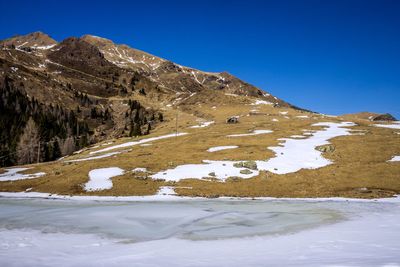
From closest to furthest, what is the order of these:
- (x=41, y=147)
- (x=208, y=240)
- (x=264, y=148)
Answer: (x=208, y=240)
(x=264, y=148)
(x=41, y=147)

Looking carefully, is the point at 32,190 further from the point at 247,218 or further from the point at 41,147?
the point at 41,147

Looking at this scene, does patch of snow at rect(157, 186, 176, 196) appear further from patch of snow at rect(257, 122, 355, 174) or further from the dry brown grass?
patch of snow at rect(257, 122, 355, 174)

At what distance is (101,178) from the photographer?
51.1m

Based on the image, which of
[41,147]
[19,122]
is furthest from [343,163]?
[19,122]

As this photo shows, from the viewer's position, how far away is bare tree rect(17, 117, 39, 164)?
412 ft

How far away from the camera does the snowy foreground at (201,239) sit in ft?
39.3

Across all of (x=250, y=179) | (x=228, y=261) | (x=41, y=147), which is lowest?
(x=228, y=261)

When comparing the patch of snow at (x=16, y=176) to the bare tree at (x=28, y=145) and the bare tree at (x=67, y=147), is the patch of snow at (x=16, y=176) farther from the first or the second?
the bare tree at (x=67, y=147)

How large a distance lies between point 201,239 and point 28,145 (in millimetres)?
134933

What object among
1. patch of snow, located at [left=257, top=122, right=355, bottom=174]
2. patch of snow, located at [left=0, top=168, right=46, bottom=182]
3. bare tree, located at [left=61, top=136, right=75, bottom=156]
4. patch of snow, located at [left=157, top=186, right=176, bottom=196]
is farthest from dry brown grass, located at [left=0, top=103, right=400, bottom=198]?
bare tree, located at [left=61, top=136, right=75, bottom=156]

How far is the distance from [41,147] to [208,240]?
438 feet

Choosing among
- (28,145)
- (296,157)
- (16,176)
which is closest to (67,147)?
(28,145)

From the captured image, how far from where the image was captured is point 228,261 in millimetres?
11914

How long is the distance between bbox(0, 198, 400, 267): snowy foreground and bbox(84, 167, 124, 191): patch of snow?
21.0m
